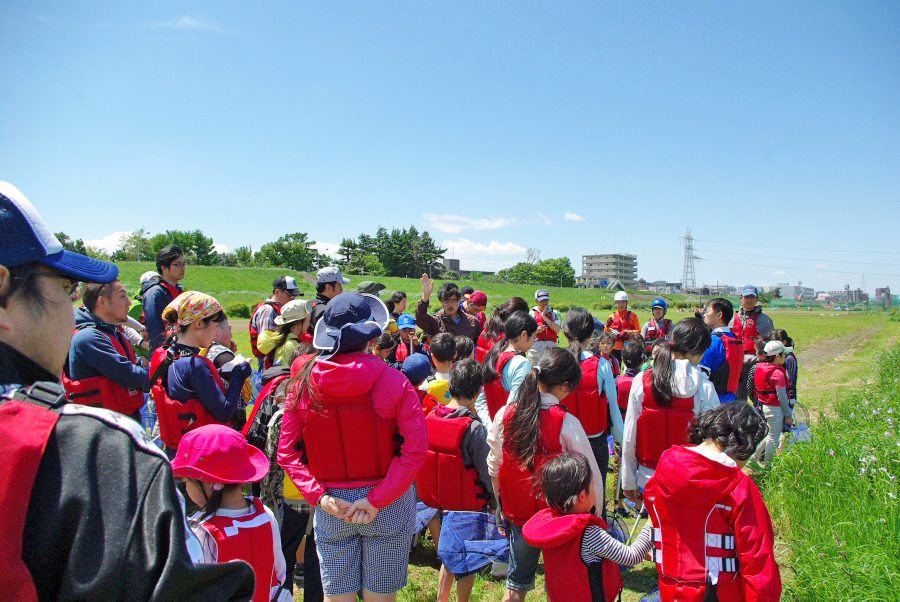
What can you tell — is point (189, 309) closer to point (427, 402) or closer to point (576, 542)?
point (427, 402)

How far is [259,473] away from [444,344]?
235cm

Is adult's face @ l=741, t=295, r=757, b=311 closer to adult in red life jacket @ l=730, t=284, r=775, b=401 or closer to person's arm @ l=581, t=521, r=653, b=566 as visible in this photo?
adult in red life jacket @ l=730, t=284, r=775, b=401

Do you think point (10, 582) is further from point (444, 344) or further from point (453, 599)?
point (444, 344)

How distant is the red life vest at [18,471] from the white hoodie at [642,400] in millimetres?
3646

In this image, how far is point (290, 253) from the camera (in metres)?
78.1

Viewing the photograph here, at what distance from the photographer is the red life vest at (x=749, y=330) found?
7863 mm

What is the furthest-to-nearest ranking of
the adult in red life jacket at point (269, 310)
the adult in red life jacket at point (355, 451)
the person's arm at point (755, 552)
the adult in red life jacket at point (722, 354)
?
the adult in red life jacket at point (269, 310) → the adult in red life jacket at point (722, 354) → the adult in red life jacket at point (355, 451) → the person's arm at point (755, 552)

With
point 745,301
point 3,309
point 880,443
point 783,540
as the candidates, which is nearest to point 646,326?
point 745,301

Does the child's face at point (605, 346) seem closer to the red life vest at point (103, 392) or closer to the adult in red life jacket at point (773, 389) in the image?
the adult in red life jacket at point (773, 389)

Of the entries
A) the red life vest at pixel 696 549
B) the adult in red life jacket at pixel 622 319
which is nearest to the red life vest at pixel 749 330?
the adult in red life jacket at pixel 622 319

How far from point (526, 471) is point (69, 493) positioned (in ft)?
8.31

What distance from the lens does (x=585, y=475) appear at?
2.69 metres

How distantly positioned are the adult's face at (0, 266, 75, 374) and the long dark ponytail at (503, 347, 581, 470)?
7.91 feet

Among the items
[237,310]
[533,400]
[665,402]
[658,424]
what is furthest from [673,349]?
[237,310]
